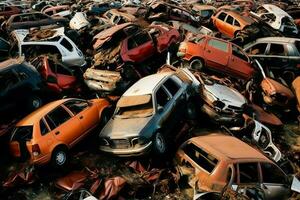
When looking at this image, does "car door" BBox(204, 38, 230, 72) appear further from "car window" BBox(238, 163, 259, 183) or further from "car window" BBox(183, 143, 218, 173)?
"car window" BBox(238, 163, 259, 183)

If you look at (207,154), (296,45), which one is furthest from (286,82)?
(207,154)

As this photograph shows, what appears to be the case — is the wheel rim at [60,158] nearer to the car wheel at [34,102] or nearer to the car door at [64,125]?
the car door at [64,125]

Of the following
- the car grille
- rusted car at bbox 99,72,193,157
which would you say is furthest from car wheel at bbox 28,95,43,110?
the car grille

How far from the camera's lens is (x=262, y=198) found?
857cm

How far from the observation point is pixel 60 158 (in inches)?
416

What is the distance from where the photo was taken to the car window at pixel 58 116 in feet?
35.2

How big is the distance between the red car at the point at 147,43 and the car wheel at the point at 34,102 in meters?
3.38

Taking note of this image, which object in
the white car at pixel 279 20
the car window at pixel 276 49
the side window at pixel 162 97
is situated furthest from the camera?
the white car at pixel 279 20

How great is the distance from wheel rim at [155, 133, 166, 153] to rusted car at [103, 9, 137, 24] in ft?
38.2

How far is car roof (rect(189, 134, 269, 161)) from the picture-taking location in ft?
28.9

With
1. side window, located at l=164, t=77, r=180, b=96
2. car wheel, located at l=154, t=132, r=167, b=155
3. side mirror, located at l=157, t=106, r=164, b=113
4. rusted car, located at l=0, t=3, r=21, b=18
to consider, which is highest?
side window, located at l=164, t=77, r=180, b=96

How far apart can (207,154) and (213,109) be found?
351cm

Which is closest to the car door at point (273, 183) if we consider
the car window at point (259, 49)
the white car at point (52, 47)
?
the car window at point (259, 49)

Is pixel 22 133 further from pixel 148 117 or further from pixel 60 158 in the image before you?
pixel 148 117
